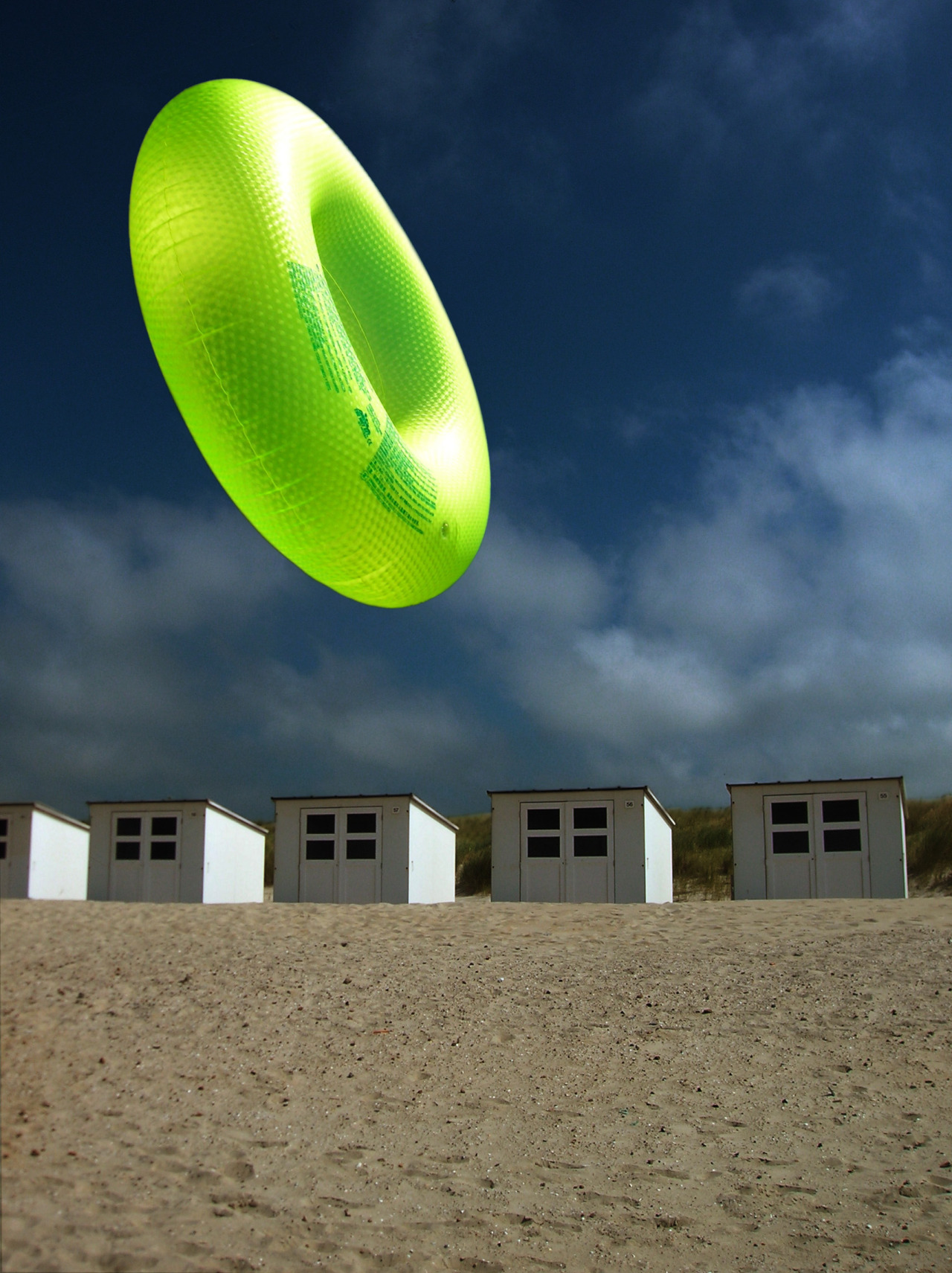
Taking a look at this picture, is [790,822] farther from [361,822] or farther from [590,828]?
[361,822]

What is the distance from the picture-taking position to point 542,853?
1594cm

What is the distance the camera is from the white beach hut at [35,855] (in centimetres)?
1700

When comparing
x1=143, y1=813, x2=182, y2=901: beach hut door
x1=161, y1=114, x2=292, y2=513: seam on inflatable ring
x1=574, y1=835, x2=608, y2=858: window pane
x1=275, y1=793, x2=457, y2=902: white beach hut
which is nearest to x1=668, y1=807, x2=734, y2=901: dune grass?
x1=574, y1=835, x2=608, y2=858: window pane

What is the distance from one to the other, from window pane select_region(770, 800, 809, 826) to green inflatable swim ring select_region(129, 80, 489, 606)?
401 inches

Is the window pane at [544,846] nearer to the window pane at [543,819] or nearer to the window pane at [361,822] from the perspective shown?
the window pane at [543,819]

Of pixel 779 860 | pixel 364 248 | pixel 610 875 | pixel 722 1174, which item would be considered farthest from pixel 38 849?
pixel 722 1174

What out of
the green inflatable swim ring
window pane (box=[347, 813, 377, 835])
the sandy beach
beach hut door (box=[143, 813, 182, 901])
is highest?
the green inflatable swim ring

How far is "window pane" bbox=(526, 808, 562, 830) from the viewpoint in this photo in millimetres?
16000

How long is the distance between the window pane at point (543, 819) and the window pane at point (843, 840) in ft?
13.2

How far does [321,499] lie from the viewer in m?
6.00

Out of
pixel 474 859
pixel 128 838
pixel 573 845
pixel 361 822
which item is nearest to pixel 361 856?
pixel 361 822

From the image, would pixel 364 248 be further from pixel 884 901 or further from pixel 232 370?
pixel 884 901

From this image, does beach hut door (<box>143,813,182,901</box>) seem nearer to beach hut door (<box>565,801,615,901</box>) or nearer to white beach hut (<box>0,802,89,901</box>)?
white beach hut (<box>0,802,89,901</box>)

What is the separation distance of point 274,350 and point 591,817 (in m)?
11.5
